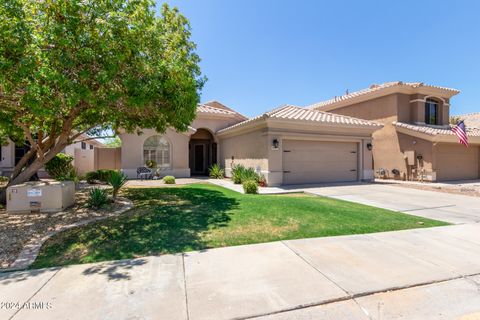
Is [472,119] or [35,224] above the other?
[472,119]

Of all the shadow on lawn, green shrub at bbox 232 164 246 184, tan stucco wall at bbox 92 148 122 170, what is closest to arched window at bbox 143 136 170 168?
tan stucco wall at bbox 92 148 122 170

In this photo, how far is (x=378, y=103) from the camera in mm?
19781

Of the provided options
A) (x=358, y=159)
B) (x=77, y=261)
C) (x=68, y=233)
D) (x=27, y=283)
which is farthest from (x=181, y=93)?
(x=358, y=159)

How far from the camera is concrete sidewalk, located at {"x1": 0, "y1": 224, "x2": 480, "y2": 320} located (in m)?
2.94

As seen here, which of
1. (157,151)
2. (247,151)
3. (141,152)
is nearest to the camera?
(247,151)

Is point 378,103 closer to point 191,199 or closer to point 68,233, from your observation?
point 191,199

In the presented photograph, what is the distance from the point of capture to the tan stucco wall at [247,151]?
46.6ft

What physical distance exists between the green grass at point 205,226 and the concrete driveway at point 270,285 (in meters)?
0.44

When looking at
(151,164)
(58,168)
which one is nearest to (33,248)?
(58,168)

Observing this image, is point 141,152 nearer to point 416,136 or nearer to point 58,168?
point 58,168

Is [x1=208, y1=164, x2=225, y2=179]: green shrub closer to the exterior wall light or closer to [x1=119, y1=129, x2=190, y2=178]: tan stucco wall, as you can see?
[x1=119, y1=129, x2=190, y2=178]: tan stucco wall

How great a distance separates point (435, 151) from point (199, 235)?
17898mm

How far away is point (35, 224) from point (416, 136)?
2045 cm

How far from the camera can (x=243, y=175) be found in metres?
14.8
